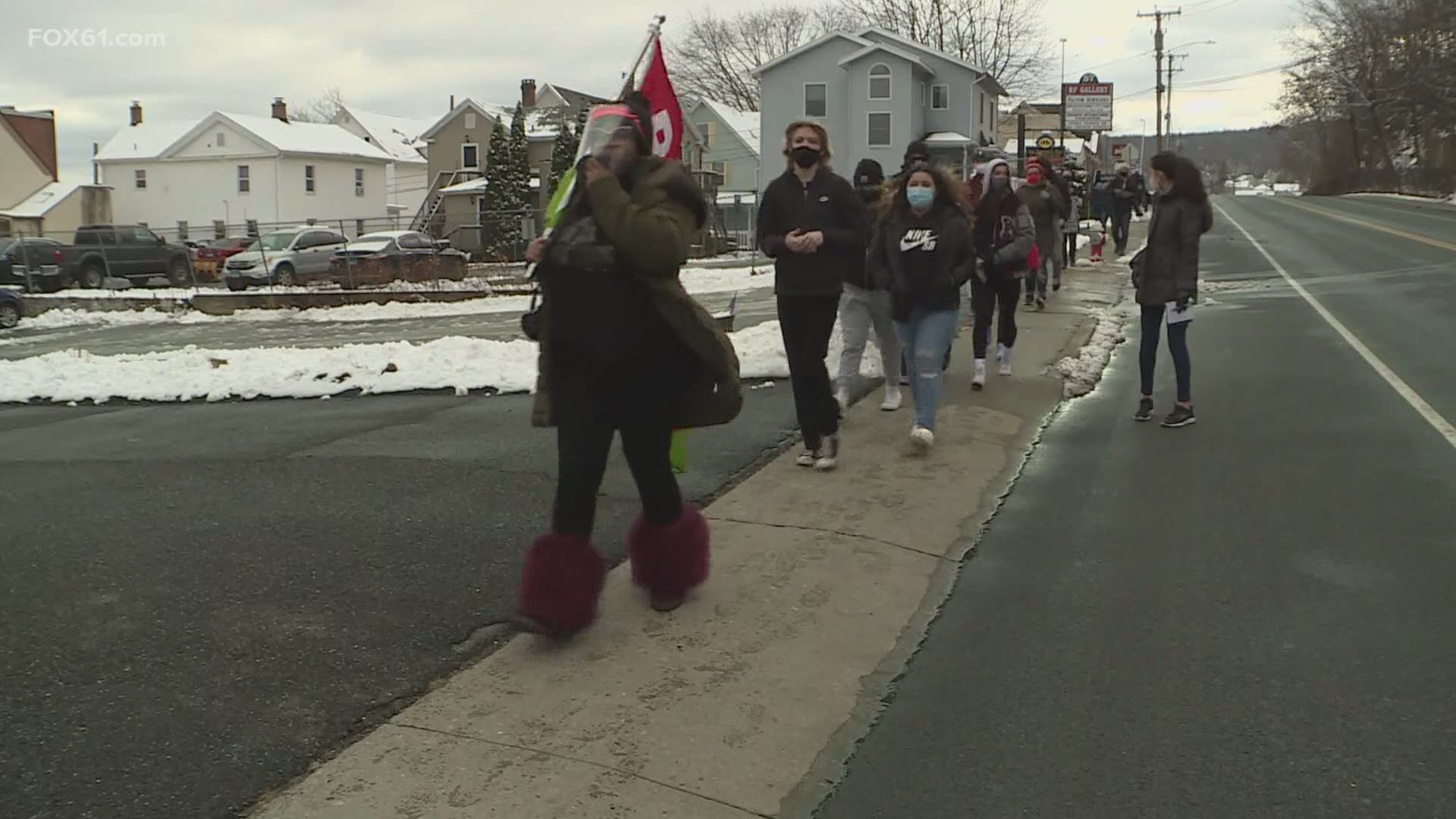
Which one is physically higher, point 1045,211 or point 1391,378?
point 1045,211

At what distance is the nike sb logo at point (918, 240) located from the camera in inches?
292

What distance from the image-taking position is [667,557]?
4746mm

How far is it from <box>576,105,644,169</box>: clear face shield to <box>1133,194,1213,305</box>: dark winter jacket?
17.4 ft

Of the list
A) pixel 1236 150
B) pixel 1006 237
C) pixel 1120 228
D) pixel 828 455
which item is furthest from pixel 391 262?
pixel 1236 150

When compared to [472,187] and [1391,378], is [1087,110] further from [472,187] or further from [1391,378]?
[472,187]

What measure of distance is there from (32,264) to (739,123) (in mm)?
44934

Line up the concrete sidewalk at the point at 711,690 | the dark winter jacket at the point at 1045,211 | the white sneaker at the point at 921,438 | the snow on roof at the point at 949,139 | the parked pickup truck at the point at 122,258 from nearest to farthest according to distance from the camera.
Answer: the concrete sidewalk at the point at 711,690 < the white sneaker at the point at 921,438 < the dark winter jacket at the point at 1045,211 < the parked pickup truck at the point at 122,258 < the snow on roof at the point at 949,139

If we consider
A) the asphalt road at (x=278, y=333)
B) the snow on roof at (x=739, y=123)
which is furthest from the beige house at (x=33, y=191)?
the asphalt road at (x=278, y=333)

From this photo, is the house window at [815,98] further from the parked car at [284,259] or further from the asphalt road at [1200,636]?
the asphalt road at [1200,636]

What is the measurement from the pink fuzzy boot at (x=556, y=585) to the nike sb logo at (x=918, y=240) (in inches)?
148

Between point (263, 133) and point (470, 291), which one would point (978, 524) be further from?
point (263, 133)

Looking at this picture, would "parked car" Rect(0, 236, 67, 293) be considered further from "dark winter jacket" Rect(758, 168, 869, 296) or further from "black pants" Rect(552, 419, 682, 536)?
"black pants" Rect(552, 419, 682, 536)

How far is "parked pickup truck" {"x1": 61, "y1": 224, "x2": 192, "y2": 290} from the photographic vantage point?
30484mm

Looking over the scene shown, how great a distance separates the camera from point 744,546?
573cm
